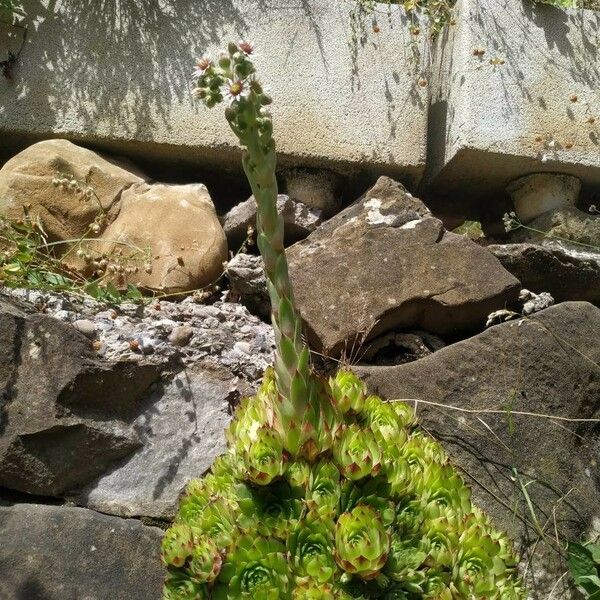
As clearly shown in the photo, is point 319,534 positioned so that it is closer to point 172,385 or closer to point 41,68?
point 172,385

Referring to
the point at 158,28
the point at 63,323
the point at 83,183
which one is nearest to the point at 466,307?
the point at 63,323

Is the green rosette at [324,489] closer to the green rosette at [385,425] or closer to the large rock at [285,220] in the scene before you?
the green rosette at [385,425]

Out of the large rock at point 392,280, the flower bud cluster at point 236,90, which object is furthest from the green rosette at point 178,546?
the large rock at point 392,280

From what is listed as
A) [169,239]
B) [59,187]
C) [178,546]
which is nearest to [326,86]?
[169,239]

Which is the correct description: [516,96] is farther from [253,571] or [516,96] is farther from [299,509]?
[253,571]

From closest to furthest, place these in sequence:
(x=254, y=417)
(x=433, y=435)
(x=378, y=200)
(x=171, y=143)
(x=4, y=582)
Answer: (x=254, y=417) < (x=4, y=582) < (x=433, y=435) < (x=378, y=200) < (x=171, y=143)
